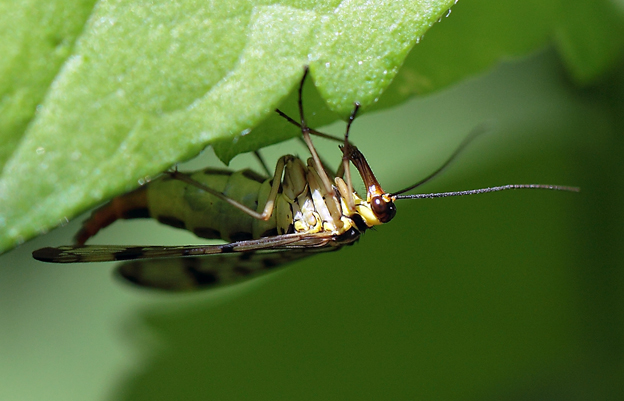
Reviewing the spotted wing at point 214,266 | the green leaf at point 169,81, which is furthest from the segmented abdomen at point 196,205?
the green leaf at point 169,81

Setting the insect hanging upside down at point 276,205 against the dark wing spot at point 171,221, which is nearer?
the insect hanging upside down at point 276,205

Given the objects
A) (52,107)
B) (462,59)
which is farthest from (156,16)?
(462,59)

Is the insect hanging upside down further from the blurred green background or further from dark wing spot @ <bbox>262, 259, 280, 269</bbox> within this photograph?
the blurred green background

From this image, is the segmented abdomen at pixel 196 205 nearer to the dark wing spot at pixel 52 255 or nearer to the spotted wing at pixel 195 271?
the spotted wing at pixel 195 271

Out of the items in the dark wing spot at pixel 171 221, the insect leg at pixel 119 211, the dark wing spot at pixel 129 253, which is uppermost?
the insect leg at pixel 119 211

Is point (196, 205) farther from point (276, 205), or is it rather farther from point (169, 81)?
point (169, 81)

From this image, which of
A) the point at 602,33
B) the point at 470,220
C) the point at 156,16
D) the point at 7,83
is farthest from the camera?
the point at 470,220

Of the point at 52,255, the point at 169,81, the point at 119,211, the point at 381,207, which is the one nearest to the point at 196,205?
the point at 119,211

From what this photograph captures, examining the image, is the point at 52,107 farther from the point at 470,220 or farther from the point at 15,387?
the point at 15,387
